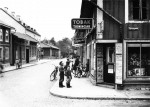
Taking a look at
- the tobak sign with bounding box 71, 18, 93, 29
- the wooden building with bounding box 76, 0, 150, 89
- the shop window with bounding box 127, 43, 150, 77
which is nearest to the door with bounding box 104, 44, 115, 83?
the wooden building with bounding box 76, 0, 150, 89

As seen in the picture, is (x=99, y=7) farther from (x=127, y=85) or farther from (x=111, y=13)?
(x=127, y=85)

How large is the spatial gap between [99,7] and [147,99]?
206 inches

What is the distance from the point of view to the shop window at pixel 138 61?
12258 millimetres

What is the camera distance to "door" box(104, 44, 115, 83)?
516 inches

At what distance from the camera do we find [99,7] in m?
12.3

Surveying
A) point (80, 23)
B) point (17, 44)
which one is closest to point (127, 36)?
point (80, 23)

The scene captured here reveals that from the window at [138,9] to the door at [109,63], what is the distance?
200 centimetres

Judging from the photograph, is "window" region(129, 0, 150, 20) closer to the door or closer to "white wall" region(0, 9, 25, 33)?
the door

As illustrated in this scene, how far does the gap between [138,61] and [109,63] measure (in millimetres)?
1633

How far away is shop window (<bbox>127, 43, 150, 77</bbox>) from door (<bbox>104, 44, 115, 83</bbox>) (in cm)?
108

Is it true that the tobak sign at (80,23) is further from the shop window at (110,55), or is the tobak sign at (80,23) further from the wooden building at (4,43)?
the wooden building at (4,43)

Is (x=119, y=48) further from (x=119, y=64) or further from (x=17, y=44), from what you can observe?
(x=17, y=44)

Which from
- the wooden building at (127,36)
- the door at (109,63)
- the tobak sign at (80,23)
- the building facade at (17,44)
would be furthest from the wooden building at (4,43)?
the wooden building at (127,36)

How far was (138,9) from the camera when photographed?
12.4 metres
